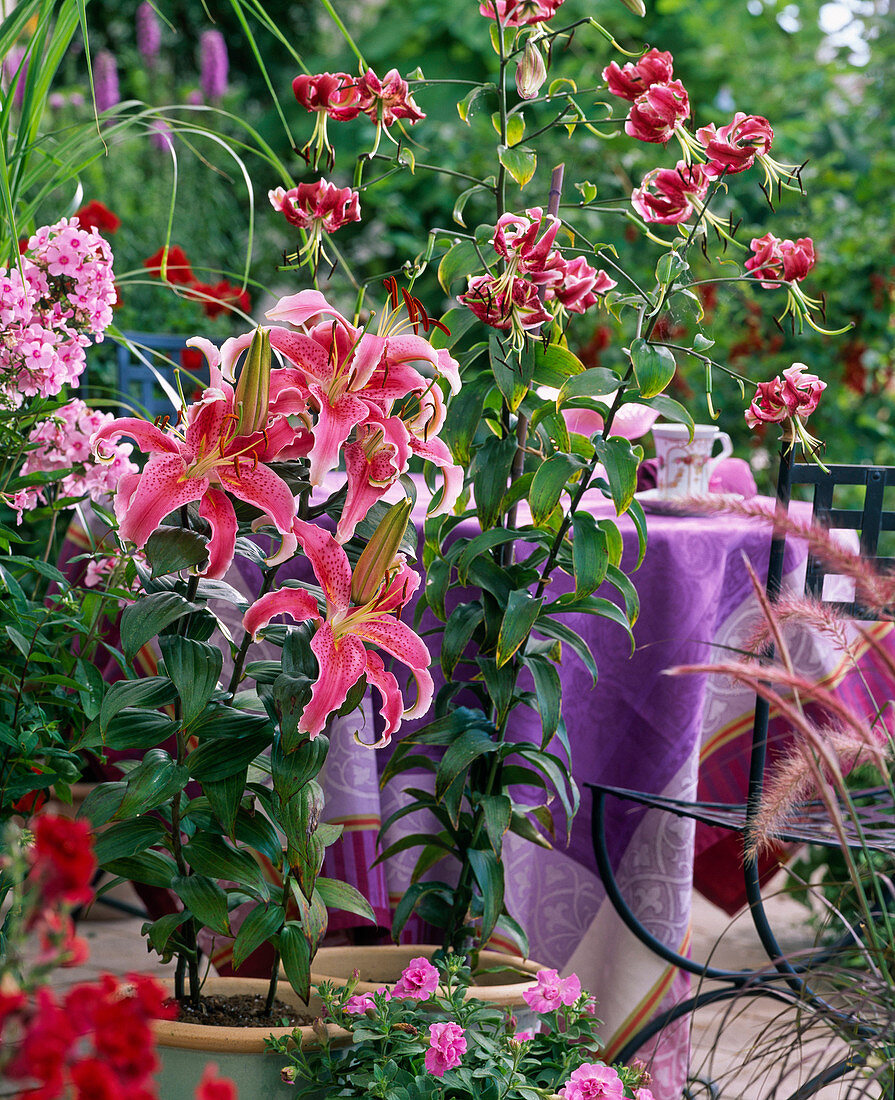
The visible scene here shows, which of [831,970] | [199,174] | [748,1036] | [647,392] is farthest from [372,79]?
[199,174]

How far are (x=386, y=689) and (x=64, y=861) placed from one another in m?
0.59

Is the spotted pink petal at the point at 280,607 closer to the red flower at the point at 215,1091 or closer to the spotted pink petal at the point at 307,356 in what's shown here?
the spotted pink petal at the point at 307,356

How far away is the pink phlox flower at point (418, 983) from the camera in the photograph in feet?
3.34

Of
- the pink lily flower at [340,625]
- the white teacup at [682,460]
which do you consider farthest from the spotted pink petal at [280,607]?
the white teacup at [682,460]

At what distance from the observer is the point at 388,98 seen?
111cm

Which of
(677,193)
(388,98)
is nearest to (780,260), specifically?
(677,193)

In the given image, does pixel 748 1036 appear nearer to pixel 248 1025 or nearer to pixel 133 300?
pixel 248 1025

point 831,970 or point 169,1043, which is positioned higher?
point 831,970

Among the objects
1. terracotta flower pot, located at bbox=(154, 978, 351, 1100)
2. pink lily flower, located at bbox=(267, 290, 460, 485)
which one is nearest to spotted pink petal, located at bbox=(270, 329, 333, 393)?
pink lily flower, located at bbox=(267, 290, 460, 485)

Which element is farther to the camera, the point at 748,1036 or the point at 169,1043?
the point at 748,1036

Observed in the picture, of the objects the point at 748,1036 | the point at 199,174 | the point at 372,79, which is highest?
the point at 199,174

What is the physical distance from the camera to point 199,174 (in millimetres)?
4094

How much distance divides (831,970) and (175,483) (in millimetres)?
592

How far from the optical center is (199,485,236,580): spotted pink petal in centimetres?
87
